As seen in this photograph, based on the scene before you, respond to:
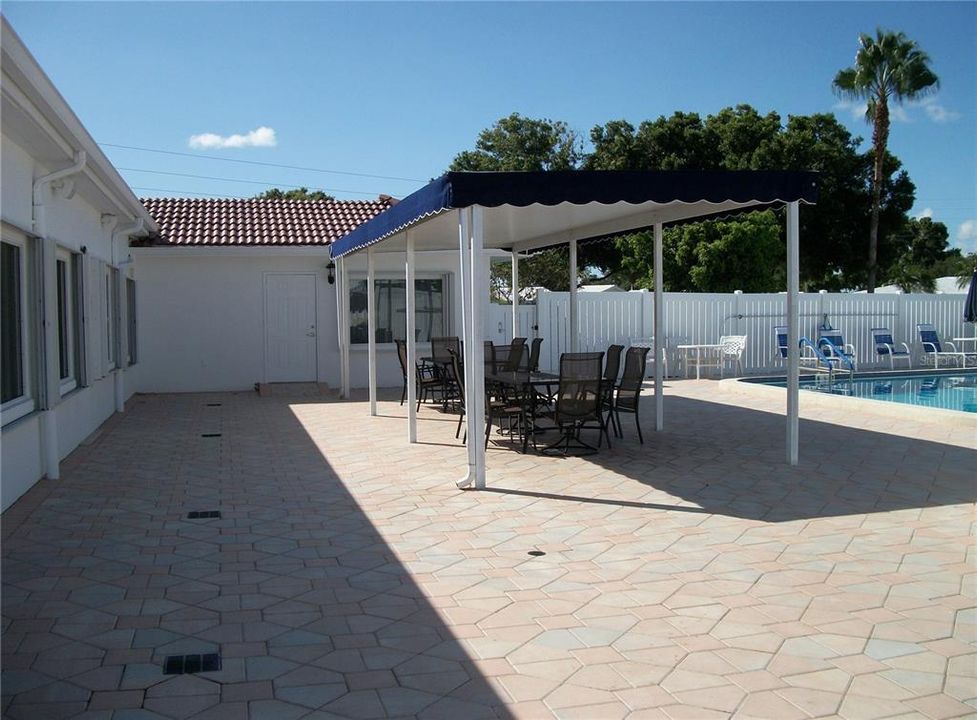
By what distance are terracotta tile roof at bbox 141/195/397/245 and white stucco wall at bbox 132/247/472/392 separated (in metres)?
0.36

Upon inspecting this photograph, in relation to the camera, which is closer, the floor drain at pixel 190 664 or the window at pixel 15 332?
the floor drain at pixel 190 664

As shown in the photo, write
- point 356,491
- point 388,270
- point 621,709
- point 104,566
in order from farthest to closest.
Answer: point 388,270, point 356,491, point 104,566, point 621,709

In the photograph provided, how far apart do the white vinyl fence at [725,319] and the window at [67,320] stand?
26.7ft

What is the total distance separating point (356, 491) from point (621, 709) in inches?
166

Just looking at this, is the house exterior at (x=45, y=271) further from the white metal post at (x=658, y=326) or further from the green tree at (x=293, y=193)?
the green tree at (x=293, y=193)

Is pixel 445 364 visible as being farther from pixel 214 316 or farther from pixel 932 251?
pixel 932 251

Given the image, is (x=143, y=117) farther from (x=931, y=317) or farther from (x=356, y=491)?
(x=931, y=317)

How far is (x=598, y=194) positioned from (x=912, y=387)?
37.8 ft

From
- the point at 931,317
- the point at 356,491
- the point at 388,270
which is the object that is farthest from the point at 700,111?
the point at 356,491

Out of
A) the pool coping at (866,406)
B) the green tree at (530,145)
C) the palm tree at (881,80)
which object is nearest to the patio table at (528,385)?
the pool coping at (866,406)

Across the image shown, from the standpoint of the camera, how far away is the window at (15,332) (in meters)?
6.89

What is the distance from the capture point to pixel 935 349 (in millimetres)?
19344

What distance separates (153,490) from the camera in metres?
7.38

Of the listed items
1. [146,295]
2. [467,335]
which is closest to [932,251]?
[146,295]
